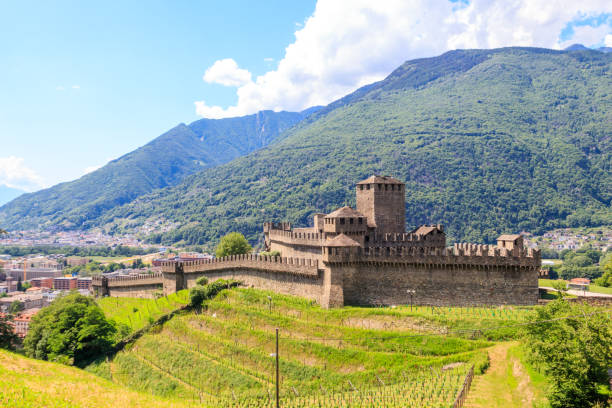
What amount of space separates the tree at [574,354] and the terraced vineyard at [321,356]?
19.1ft

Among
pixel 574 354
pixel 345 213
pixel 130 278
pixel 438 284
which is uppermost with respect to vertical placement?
pixel 345 213

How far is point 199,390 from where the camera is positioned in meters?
43.4

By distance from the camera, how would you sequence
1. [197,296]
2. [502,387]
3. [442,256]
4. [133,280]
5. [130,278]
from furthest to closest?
1. [130,278]
2. [133,280]
3. [197,296]
4. [442,256]
5. [502,387]

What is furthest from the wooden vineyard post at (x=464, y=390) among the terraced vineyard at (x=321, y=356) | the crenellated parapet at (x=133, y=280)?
the crenellated parapet at (x=133, y=280)

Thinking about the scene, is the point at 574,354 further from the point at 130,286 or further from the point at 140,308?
the point at 130,286

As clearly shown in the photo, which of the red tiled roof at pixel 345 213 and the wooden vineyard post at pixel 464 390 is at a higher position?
the red tiled roof at pixel 345 213

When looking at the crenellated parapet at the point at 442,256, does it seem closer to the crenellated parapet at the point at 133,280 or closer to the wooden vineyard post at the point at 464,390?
the wooden vineyard post at the point at 464,390

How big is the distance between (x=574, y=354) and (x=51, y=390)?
32571 millimetres

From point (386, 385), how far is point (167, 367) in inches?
980

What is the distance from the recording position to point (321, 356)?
41.1 meters

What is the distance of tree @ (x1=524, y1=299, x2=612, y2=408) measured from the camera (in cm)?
2603

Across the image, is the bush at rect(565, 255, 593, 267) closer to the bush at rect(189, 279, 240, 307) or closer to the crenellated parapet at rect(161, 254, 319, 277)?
the crenellated parapet at rect(161, 254, 319, 277)

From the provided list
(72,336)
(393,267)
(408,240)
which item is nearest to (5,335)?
(72,336)

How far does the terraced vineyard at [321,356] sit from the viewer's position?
3516cm
